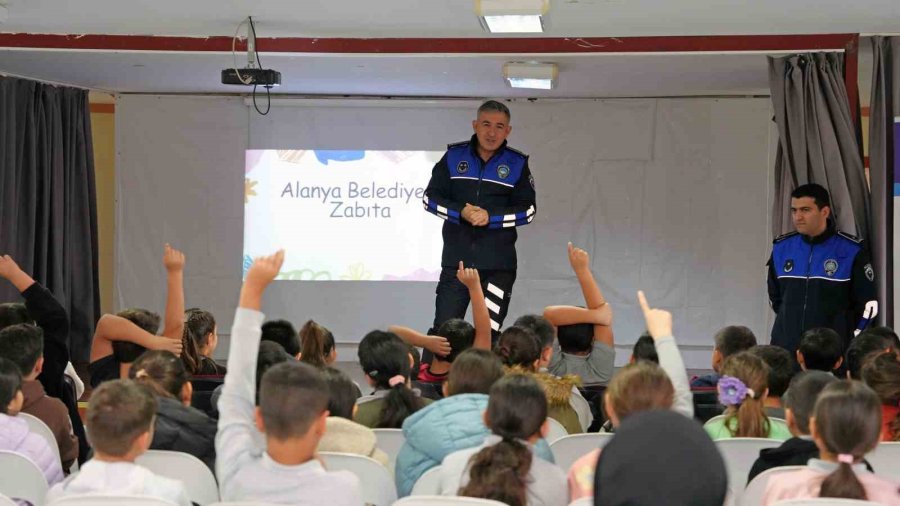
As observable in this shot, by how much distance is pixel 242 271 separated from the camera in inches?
363

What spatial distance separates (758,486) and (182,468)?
60.6 inches

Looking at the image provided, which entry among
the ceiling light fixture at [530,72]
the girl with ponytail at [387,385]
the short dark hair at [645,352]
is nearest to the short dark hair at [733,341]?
the short dark hair at [645,352]

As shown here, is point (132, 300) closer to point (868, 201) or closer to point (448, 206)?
point (448, 206)

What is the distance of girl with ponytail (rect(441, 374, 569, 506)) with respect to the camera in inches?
102

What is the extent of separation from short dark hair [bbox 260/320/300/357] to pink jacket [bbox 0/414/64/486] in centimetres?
148

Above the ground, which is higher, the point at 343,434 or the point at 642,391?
the point at 642,391

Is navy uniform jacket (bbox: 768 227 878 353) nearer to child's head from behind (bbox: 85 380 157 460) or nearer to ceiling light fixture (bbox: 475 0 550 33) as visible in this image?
ceiling light fixture (bbox: 475 0 550 33)

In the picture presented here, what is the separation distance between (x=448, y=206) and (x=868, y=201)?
234 centimetres

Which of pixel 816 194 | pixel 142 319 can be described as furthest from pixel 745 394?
pixel 816 194

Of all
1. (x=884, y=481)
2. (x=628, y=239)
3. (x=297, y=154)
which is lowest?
(x=884, y=481)

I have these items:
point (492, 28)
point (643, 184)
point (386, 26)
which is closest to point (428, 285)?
point (643, 184)

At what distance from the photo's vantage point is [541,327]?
436 centimetres

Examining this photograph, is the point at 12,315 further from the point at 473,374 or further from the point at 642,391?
the point at 642,391

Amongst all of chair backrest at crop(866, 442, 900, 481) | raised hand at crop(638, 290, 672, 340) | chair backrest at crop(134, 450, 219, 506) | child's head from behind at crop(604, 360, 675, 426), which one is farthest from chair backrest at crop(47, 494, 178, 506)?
chair backrest at crop(866, 442, 900, 481)
